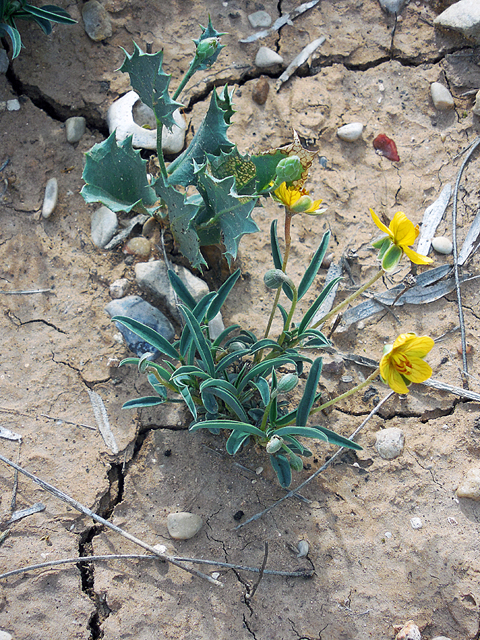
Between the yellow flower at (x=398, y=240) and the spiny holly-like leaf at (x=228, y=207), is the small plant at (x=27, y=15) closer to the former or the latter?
the spiny holly-like leaf at (x=228, y=207)

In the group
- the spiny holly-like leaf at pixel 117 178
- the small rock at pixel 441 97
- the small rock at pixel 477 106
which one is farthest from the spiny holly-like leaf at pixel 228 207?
the small rock at pixel 477 106

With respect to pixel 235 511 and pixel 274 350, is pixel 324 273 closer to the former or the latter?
pixel 274 350

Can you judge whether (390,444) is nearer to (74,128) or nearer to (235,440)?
(235,440)

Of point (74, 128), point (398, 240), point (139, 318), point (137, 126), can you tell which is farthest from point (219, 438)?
point (74, 128)

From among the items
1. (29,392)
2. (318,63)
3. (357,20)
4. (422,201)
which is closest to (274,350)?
(29,392)

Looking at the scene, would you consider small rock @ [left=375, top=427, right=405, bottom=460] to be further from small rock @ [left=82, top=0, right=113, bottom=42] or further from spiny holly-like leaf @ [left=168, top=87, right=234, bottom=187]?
small rock @ [left=82, top=0, right=113, bottom=42]

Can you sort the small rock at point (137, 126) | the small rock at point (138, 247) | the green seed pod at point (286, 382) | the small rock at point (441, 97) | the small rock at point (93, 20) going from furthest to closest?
the small rock at point (441, 97), the small rock at point (93, 20), the small rock at point (137, 126), the small rock at point (138, 247), the green seed pod at point (286, 382)

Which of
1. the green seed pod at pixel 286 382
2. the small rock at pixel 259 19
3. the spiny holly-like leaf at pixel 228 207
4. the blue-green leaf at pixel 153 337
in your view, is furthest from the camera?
the small rock at pixel 259 19
